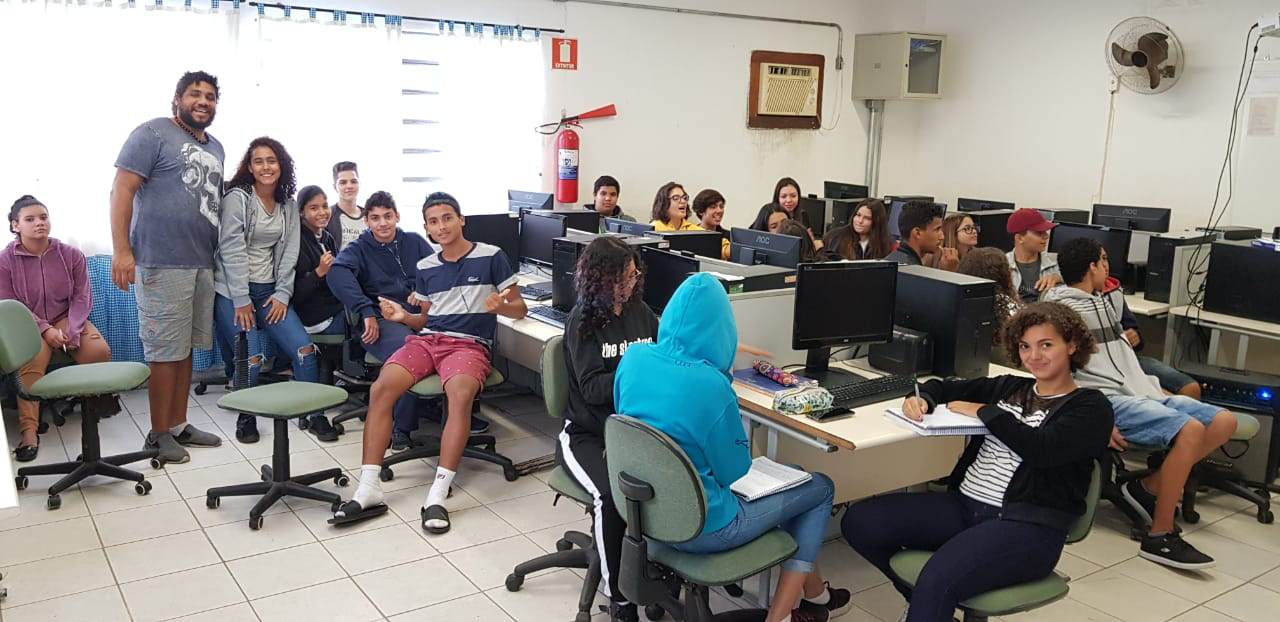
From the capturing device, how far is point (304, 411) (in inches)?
136

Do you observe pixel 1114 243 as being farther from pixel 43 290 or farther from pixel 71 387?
pixel 43 290

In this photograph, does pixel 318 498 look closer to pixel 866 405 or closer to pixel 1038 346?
pixel 866 405

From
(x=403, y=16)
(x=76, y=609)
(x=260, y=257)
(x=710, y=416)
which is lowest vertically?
(x=76, y=609)

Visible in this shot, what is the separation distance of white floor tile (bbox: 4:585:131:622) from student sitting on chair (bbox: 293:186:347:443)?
1593 millimetres

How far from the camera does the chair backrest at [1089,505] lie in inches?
93.4

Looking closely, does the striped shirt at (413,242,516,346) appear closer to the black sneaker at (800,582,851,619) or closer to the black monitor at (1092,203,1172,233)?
the black sneaker at (800,582,851,619)

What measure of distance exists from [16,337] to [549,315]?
6.67ft

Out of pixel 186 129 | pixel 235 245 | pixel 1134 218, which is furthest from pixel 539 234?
pixel 1134 218

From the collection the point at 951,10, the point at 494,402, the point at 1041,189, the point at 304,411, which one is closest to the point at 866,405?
the point at 304,411

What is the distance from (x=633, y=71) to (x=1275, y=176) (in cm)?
412

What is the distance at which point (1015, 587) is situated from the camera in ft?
7.50

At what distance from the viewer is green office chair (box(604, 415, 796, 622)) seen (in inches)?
88.2

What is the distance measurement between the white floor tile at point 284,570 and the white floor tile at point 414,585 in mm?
141

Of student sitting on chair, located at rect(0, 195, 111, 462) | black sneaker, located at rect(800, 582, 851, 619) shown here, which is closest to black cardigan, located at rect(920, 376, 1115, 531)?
black sneaker, located at rect(800, 582, 851, 619)
